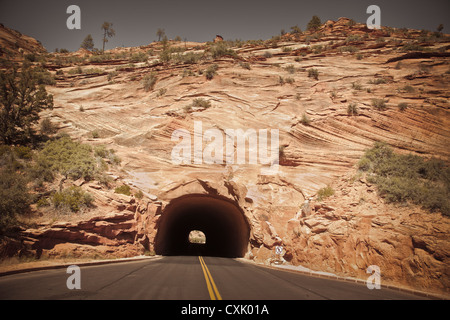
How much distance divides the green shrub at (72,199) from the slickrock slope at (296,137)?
88 cm

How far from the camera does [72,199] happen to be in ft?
47.6

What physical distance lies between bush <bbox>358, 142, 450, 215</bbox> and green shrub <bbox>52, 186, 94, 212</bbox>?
1786 centimetres

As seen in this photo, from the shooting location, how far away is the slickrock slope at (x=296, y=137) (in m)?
12.0

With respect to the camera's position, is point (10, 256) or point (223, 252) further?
point (223, 252)

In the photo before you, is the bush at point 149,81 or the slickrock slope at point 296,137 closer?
the slickrock slope at point 296,137

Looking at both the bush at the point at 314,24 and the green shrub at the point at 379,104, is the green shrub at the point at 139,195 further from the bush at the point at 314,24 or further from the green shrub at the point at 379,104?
the bush at the point at 314,24

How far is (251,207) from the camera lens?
1991 cm

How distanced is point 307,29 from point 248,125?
33766 millimetres

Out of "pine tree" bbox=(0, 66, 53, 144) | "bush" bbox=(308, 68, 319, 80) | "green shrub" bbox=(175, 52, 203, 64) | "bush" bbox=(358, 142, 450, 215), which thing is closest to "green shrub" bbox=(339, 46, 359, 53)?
"bush" bbox=(308, 68, 319, 80)

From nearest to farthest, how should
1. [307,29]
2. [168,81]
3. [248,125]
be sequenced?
[248,125]
[168,81]
[307,29]

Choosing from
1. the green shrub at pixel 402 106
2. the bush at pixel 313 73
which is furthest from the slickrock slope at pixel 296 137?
the bush at pixel 313 73

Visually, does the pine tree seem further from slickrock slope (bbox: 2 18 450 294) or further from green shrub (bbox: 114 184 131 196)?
green shrub (bbox: 114 184 131 196)

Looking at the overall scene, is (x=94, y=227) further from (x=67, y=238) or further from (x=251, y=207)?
(x=251, y=207)
